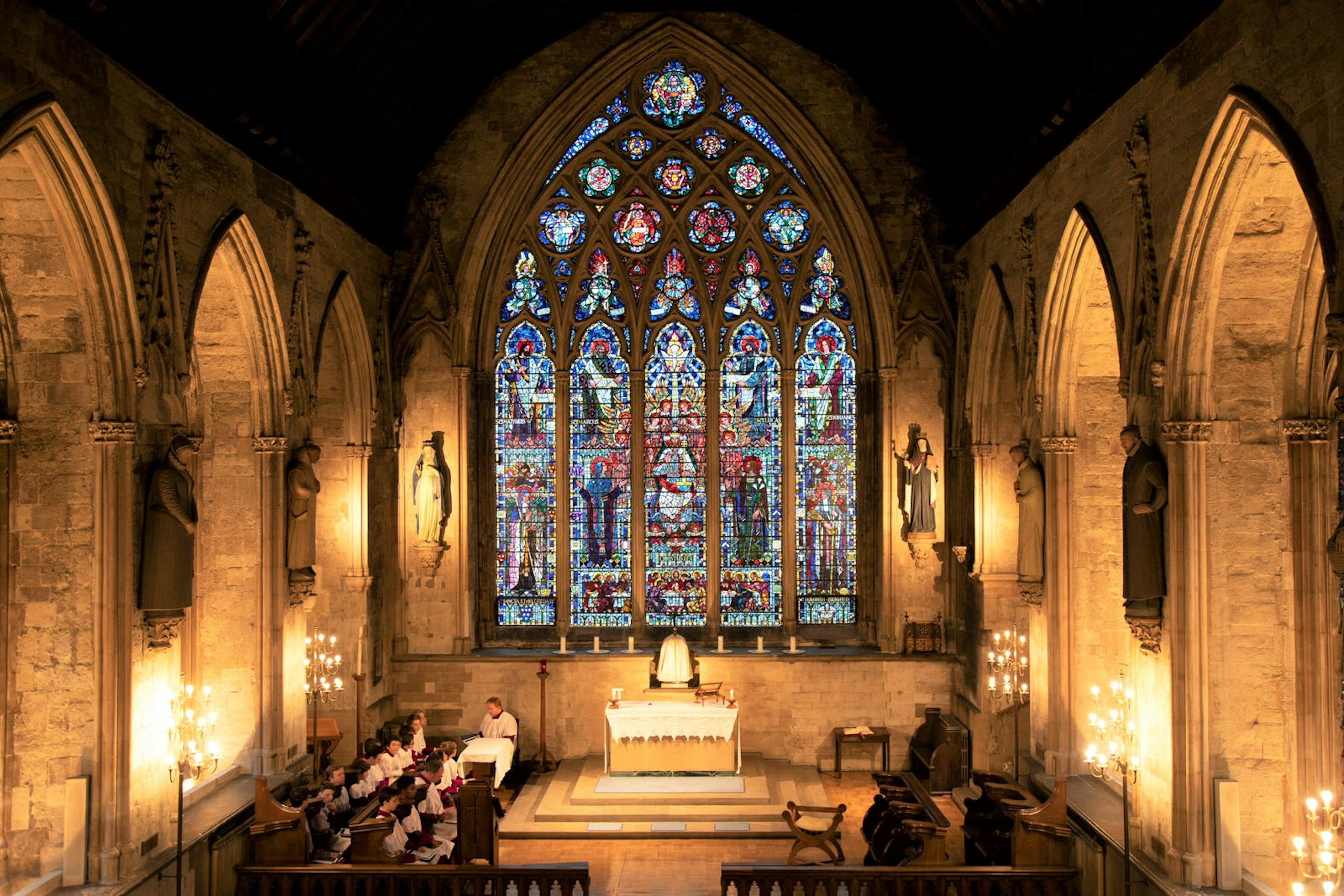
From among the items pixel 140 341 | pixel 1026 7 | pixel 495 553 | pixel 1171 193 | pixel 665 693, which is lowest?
pixel 665 693

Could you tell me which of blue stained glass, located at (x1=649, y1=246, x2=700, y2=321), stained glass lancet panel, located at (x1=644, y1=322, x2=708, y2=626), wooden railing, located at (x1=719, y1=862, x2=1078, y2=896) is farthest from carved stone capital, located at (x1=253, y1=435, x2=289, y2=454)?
blue stained glass, located at (x1=649, y1=246, x2=700, y2=321)

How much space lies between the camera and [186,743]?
993 centimetres

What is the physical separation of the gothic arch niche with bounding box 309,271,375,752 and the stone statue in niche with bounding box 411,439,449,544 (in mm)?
991

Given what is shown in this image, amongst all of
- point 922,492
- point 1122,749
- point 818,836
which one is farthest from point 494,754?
point 1122,749

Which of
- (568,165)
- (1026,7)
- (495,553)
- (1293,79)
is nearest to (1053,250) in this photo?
(1026,7)

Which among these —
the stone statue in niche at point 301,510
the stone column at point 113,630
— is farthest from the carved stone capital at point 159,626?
the stone statue in niche at point 301,510

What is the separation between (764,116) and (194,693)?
9.79 meters

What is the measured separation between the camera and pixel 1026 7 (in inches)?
416

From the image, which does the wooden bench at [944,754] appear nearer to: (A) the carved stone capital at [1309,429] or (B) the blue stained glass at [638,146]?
(A) the carved stone capital at [1309,429]

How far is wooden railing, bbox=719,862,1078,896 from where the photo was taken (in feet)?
32.9

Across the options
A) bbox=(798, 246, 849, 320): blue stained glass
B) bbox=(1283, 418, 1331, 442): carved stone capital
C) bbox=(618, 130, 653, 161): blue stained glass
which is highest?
bbox=(618, 130, 653, 161): blue stained glass

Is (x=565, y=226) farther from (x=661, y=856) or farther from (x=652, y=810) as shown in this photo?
(x=661, y=856)

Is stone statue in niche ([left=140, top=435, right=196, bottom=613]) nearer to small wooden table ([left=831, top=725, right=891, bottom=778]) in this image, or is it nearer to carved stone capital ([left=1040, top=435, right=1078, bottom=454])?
carved stone capital ([left=1040, top=435, right=1078, bottom=454])

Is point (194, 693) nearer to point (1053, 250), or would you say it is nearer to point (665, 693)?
point (665, 693)
